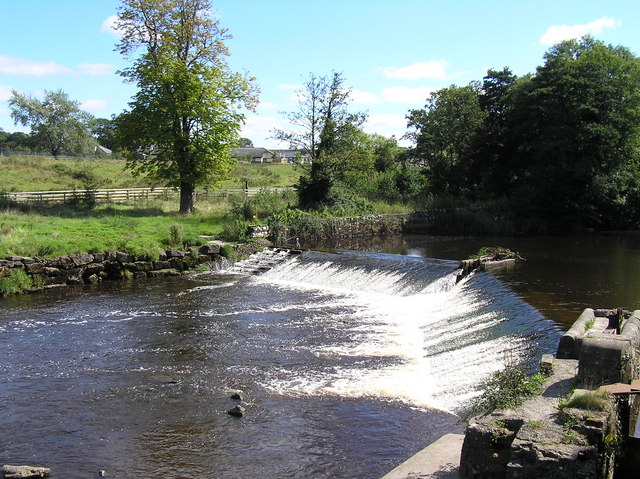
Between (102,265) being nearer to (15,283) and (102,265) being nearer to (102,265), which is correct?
(102,265)

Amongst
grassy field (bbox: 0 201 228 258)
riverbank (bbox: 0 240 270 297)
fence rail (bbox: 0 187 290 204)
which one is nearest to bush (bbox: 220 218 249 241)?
grassy field (bbox: 0 201 228 258)

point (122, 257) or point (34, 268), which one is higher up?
point (122, 257)

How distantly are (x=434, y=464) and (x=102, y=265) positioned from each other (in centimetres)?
1791

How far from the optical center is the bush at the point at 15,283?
19328mm

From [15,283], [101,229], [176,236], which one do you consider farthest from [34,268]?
[176,236]

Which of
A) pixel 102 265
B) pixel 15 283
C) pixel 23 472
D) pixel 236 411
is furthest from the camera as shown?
pixel 102 265

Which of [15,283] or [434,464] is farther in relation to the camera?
[15,283]

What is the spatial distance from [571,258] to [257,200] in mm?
16158

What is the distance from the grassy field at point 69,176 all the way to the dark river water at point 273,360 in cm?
2235

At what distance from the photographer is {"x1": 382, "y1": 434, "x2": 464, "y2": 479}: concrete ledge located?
22.1 feet

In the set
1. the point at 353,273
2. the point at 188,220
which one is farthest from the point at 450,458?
the point at 188,220

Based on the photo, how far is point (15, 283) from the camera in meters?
19.6

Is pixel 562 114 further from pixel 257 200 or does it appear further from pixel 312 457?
pixel 312 457

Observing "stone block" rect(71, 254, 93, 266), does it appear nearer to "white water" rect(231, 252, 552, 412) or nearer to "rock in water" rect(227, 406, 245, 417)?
"white water" rect(231, 252, 552, 412)
